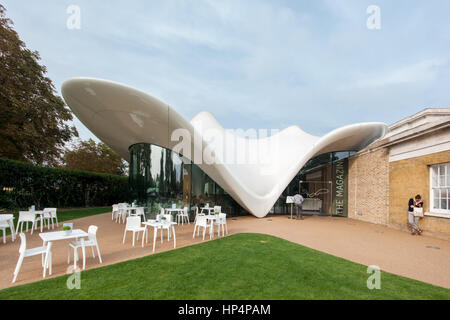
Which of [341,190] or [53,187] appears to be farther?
[53,187]

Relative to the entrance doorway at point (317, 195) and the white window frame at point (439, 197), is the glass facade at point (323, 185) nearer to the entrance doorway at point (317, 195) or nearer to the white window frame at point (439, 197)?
the entrance doorway at point (317, 195)

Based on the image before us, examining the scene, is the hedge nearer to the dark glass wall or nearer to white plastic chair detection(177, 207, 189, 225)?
the dark glass wall

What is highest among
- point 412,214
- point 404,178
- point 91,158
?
point 91,158

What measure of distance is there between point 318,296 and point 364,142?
12.1 meters

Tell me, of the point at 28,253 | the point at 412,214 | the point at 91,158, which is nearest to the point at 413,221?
the point at 412,214

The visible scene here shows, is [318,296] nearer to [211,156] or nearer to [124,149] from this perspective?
[211,156]

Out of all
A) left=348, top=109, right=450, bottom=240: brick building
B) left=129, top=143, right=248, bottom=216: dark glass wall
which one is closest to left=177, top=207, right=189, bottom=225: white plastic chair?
left=129, top=143, right=248, bottom=216: dark glass wall

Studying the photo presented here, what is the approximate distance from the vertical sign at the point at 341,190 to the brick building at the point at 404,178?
1.12 feet

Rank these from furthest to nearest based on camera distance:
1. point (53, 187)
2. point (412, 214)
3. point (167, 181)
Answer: point (53, 187)
point (167, 181)
point (412, 214)

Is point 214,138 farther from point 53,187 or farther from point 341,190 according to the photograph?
point 53,187

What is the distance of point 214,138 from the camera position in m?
14.1

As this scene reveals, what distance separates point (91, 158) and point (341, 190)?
2403cm

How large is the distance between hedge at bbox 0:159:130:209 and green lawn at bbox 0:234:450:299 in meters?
11.3
